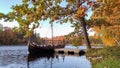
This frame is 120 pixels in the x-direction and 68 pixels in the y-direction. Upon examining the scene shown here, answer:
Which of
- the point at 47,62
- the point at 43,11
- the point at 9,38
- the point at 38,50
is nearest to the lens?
the point at 43,11

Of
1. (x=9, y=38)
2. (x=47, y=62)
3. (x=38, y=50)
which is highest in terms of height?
(x=9, y=38)

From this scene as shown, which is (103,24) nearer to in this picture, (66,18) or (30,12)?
(66,18)

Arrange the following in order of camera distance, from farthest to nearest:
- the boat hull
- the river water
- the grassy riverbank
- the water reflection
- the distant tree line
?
the distant tree line
the boat hull
the river water
the water reflection
the grassy riverbank

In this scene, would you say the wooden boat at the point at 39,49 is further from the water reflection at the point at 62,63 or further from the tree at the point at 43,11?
the tree at the point at 43,11

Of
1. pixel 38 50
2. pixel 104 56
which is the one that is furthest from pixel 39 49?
pixel 104 56

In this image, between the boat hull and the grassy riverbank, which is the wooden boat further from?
the grassy riverbank

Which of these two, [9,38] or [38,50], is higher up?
[9,38]

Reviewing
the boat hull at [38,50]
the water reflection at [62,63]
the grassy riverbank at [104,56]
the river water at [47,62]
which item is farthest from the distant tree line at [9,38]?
the grassy riverbank at [104,56]

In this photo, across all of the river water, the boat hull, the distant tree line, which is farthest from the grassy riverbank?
the distant tree line

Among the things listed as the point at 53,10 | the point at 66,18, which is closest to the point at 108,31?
the point at 66,18

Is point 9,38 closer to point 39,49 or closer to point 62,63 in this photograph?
point 39,49

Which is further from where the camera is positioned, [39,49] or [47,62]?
[39,49]

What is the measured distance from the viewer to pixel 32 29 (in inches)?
780

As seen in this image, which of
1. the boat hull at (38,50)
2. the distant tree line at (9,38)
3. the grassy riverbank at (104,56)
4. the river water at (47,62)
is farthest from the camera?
the distant tree line at (9,38)
